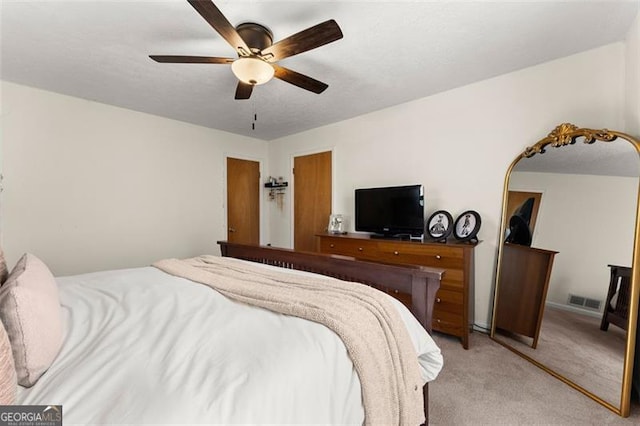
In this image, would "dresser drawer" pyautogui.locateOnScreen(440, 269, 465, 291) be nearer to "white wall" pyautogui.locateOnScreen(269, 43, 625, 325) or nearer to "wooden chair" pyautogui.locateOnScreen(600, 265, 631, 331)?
"white wall" pyautogui.locateOnScreen(269, 43, 625, 325)

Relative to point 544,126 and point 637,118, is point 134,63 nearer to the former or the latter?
point 544,126

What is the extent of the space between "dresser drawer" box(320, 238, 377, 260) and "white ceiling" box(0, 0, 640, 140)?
1.60 m

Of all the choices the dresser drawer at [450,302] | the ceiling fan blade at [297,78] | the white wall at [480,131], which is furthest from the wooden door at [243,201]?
the dresser drawer at [450,302]

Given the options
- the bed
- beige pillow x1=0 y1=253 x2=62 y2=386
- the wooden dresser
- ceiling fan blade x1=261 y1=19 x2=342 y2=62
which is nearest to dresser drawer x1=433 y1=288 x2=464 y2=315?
the wooden dresser

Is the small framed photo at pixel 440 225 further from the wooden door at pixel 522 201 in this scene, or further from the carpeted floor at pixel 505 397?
the carpeted floor at pixel 505 397

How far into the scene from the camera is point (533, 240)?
2.29m

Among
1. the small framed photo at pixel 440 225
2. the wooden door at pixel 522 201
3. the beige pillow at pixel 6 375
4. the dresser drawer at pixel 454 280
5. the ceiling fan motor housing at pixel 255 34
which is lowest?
the dresser drawer at pixel 454 280

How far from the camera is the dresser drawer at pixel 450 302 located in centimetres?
248

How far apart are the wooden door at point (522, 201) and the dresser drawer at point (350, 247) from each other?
4.22ft

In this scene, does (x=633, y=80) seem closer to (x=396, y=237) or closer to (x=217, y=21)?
(x=396, y=237)

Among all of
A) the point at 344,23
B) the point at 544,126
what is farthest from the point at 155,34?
the point at 544,126

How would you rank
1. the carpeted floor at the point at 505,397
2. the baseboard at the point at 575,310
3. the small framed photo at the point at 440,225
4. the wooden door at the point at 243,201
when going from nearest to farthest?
the carpeted floor at the point at 505,397
the baseboard at the point at 575,310
the small framed photo at the point at 440,225
the wooden door at the point at 243,201

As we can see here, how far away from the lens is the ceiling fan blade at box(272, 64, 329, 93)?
1.94 metres

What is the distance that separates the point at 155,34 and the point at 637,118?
3305 mm
